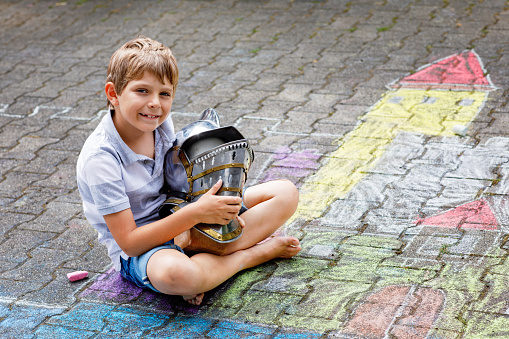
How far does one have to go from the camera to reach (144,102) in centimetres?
253

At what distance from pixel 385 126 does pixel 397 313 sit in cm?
191

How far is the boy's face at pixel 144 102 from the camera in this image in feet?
8.30

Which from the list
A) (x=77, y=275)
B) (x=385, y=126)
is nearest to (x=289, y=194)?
(x=77, y=275)

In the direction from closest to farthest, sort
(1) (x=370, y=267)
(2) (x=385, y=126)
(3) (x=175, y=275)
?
1. (3) (x=175, y=275)
2. (1) (x=370, y=267)
3. (2) (x=385, y=126)

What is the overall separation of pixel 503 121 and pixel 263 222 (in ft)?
6.62

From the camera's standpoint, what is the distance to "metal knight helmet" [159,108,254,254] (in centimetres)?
260

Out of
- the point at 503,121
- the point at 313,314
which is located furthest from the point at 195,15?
the point at 313,314

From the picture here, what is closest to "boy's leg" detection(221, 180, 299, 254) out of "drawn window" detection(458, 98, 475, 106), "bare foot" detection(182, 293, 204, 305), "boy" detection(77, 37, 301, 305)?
"boy" detection(77, 37, 301, 305)

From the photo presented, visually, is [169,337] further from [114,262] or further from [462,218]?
[462,218]

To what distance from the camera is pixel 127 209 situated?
248 centimetres

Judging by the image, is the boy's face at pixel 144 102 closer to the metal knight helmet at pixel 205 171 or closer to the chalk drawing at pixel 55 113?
the metal knight helmet at pixel 205 171

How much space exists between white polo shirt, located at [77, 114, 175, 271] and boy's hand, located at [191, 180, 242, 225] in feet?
0.92

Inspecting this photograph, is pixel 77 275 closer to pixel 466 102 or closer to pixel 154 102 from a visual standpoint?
pixel 154 102

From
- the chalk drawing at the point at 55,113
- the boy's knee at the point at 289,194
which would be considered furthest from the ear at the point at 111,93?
the chalk drawing at the point at 55,113
